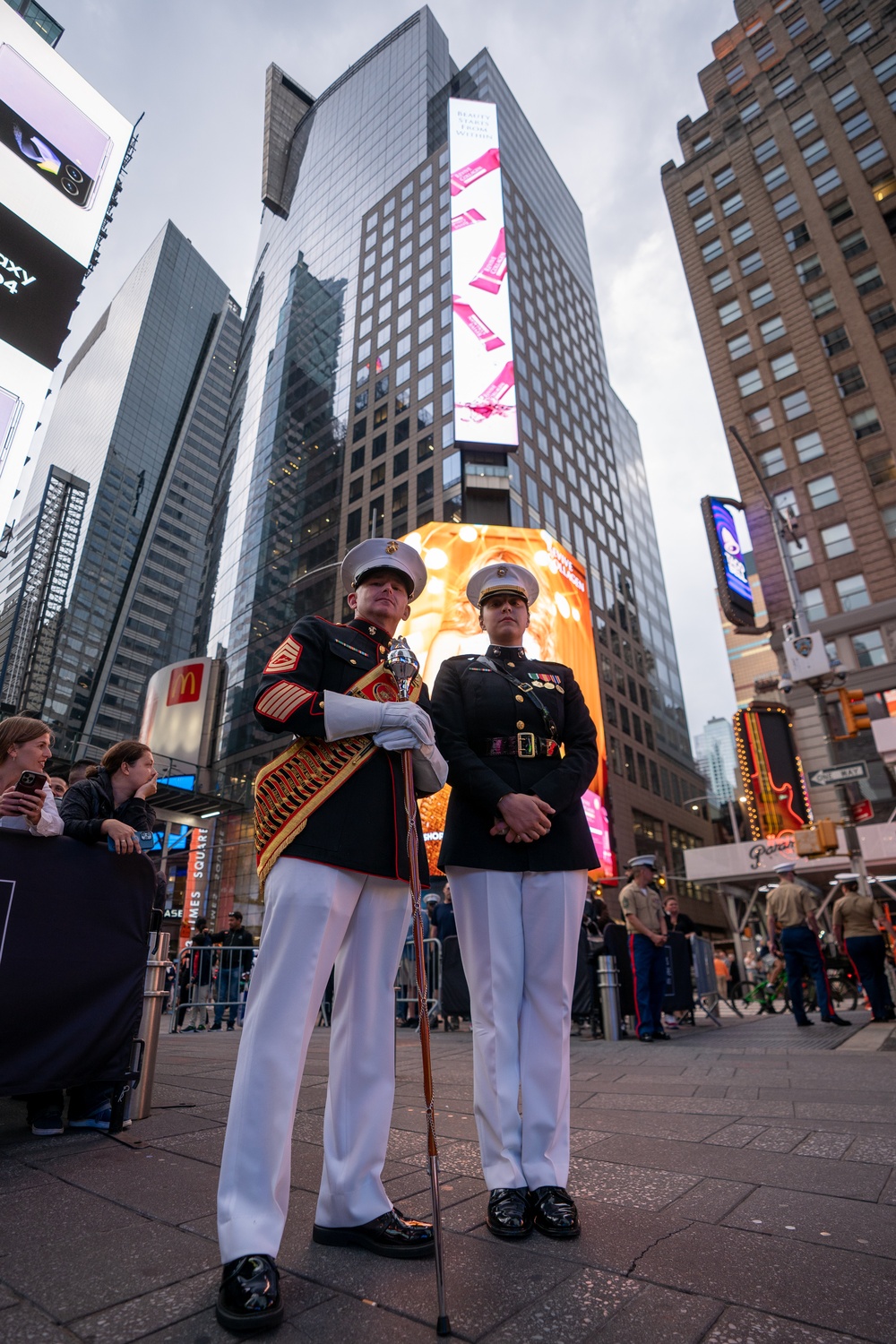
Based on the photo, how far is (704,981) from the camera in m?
11.2

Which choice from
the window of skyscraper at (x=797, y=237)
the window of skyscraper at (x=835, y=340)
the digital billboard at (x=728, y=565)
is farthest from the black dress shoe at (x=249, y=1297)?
the window of skyscraper at (x=797, y=237)

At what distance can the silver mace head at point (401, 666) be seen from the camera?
95.4 inches

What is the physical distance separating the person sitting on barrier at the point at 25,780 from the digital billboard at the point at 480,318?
33.0 metres

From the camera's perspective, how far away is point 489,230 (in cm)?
3762

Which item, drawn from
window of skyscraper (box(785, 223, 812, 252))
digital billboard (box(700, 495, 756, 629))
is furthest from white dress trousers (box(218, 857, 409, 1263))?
window of skyscraper (box(785, 223, 812, 252))

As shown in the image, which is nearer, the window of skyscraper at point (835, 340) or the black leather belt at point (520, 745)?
the black leather belt at point (520, 745)

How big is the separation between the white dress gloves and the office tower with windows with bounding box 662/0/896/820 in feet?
80.7

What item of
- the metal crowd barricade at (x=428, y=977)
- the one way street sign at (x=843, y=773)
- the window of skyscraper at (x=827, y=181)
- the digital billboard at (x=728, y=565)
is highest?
the window of skyscraper at (x=827, y=181)

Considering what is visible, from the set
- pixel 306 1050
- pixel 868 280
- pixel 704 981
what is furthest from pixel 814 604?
pixel 306 1050

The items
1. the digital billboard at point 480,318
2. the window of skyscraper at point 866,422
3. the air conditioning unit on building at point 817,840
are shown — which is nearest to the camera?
the air conditioning unit on building at point 817,840

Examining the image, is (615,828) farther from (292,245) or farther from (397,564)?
(292,245)

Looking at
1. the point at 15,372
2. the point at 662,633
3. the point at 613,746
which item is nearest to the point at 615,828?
the point at 613,746

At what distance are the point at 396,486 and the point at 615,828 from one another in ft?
92.5

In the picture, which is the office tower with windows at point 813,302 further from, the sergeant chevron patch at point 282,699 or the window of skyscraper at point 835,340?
the sergeant chevron patch at point 282,699
